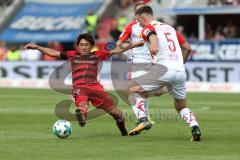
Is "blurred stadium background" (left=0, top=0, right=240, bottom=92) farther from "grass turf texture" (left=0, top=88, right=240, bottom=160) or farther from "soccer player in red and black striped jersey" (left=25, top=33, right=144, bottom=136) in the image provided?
"soccer player in red and black striped jersey" (left=25, top=33, right=144, bottom=136)

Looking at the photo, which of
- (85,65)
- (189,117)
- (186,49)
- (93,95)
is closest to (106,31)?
(85,65)

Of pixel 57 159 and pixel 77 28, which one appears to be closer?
pixel 57 159

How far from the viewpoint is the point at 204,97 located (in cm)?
2575

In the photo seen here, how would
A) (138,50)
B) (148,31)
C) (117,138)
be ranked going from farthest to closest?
(138,50) < (117,138) < (148,31)

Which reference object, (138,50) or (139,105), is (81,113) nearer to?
(139,105)

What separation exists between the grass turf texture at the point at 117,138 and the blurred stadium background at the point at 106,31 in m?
10.4

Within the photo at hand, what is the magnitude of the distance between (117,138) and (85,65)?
52.6 inches

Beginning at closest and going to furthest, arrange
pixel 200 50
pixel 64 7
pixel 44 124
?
pixel 44 124
pixel 200 50
pixel 64 7

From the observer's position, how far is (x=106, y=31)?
38750 mm

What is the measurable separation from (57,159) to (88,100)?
2.91 m

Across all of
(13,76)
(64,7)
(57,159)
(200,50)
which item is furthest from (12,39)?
(57,159)

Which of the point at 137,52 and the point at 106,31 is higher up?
the point at 137,52

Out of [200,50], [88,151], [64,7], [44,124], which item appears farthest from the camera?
[64,7]

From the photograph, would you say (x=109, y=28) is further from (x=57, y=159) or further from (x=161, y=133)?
(x=57, y=159)
